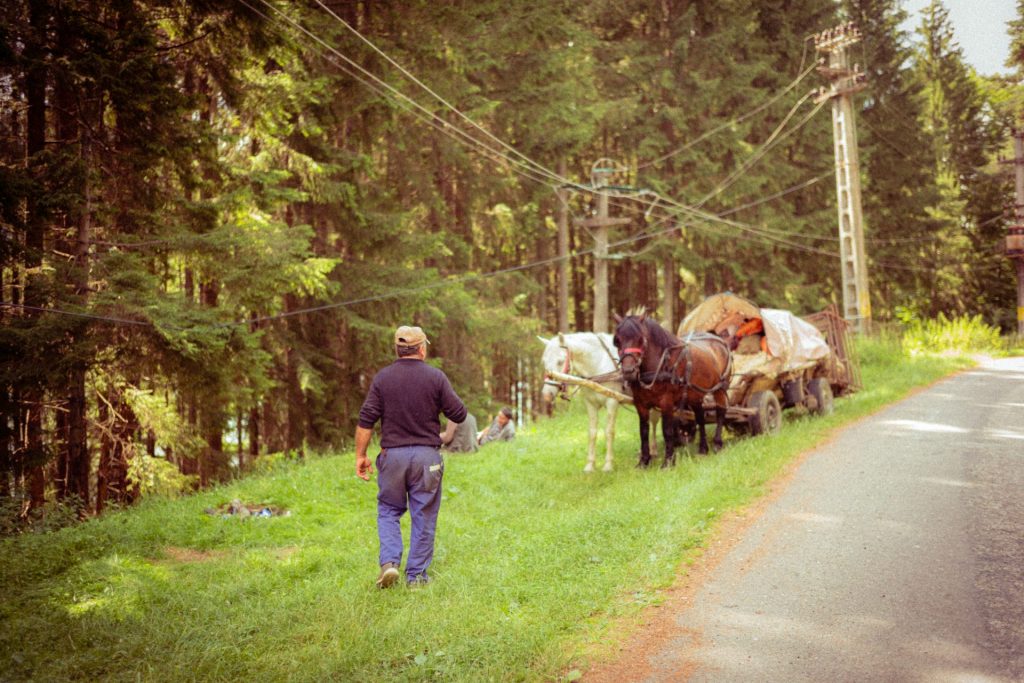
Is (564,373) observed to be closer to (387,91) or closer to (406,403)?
(406,403)

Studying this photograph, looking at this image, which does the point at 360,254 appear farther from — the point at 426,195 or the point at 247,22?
the point at 247,22

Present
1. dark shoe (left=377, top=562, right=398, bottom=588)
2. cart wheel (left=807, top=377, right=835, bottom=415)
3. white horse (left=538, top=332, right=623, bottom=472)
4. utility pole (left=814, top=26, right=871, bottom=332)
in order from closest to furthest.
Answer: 1. dark shoe (left=377, top=562, right=398, bottom=588)
2. white horse (left=538, top=332, right=623, bottom=472)
3. cart wheel (left=807, top=377, right=835, bottom=415)
4. utility pole (left=814, top=26, right=871, bottom=332)

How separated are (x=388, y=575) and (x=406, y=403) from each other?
1538 millimetres

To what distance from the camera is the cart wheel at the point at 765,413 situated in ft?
39.7

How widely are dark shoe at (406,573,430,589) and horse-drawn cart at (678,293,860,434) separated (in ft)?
20.4

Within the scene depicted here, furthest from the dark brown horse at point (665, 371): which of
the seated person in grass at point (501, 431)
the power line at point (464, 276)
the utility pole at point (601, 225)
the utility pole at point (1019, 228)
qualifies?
the utility pole at point (1019, 228)

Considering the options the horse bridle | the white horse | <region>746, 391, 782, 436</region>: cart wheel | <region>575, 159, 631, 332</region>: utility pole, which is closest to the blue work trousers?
the horse bridle

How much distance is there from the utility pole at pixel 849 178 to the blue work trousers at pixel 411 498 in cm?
1883

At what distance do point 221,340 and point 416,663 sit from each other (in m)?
7.48

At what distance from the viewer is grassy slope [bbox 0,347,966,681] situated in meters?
5.41

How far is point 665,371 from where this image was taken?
415 inches

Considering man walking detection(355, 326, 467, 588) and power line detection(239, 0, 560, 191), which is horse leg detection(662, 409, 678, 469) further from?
power line detection(239, 0, 560, 191)

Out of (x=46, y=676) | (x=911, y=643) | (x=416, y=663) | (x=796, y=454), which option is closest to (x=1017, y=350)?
(x=796, y=454)

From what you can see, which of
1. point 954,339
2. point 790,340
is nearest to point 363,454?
point 790,340
